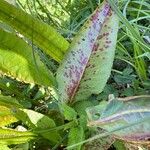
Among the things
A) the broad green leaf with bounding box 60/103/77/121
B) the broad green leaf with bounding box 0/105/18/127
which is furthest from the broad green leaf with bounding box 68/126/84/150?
the broad green leaf with bounding box 0/105/18/127

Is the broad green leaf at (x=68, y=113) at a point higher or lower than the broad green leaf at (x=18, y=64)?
lower

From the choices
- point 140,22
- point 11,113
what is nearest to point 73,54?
point 11,113

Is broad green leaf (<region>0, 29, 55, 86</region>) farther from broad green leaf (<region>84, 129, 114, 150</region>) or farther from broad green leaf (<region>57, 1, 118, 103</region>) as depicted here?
broad green leaf (<region>84, 129, 114, 150</region>)

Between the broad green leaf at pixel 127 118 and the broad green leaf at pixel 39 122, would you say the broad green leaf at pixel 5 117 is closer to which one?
the broad green leaf at pixel 39 122

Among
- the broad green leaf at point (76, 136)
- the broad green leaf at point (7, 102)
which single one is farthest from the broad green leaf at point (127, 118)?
the broad green leaf at point (7, 102)

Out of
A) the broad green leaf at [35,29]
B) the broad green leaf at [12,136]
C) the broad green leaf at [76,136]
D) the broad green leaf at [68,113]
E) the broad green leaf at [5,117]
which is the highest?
the broad green leaf at [35,29]

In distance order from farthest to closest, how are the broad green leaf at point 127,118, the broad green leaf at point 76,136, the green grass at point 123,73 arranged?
the green grass at point 123,73 → the broad green leaf at point 76,136 → the broad green leaf at point 127,118

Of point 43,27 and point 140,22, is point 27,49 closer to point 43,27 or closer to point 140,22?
point 43,27
